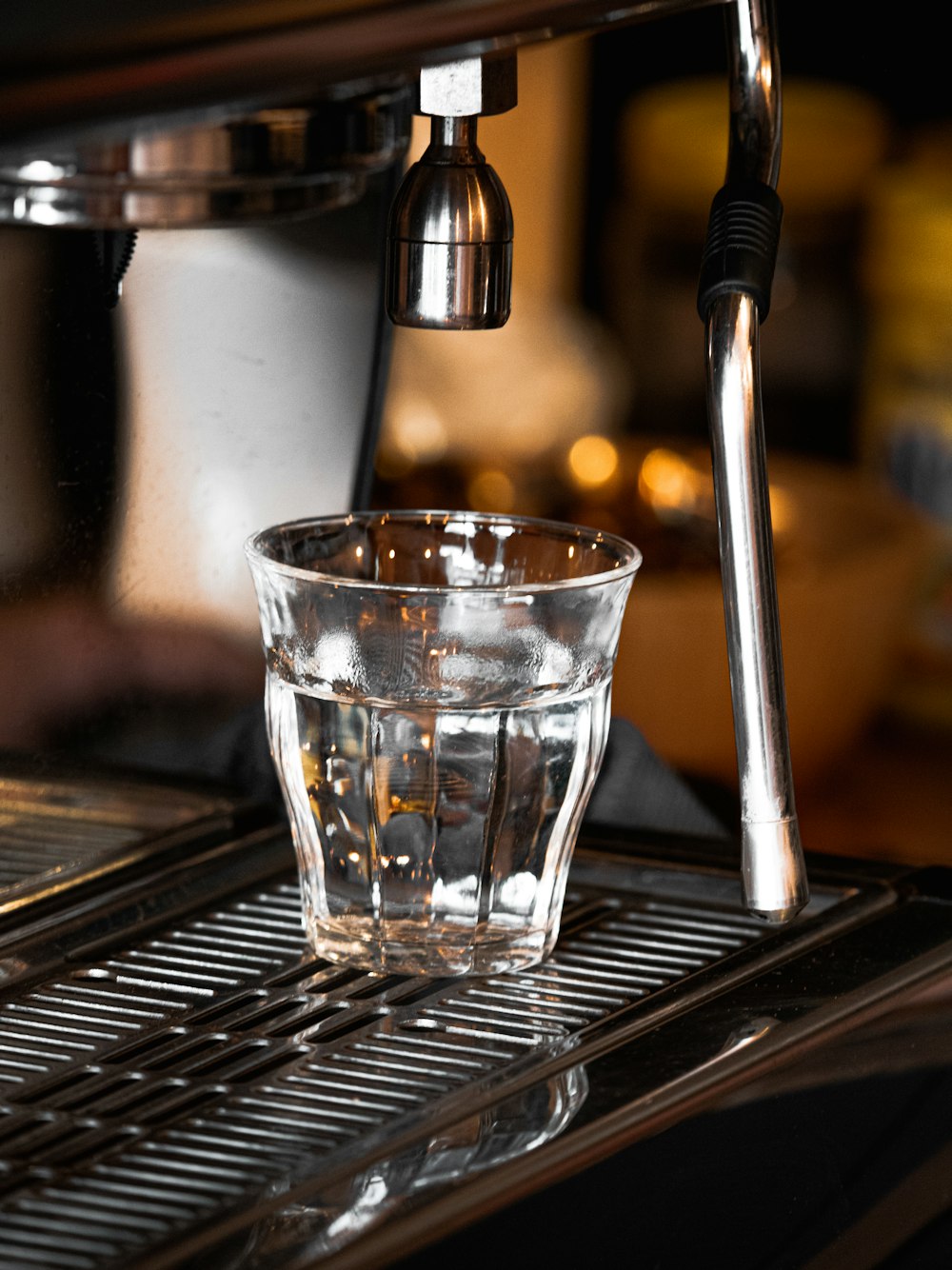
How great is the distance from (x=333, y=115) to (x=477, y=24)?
22 centimetres

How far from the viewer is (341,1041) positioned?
1.31 feet

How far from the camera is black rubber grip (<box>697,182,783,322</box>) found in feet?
1.36

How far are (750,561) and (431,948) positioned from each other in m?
0.11

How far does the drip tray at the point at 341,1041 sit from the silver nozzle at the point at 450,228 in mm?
146

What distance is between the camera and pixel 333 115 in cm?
49

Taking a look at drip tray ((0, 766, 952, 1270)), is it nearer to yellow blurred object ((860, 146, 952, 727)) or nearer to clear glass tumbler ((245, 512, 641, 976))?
clear glass tumbler ((245, 512, 641, 976))

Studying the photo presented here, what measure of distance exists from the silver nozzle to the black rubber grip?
0.05m

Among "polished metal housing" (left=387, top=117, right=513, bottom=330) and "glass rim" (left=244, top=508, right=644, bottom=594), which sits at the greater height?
"polished metal housing" (left=387, top=117, right=513, bottom=330)

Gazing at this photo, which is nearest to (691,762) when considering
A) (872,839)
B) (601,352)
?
(872,839)

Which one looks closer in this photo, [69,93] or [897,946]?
[69,93]

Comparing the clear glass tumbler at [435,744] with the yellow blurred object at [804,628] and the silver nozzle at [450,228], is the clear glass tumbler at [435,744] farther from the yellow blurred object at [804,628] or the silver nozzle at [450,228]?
the yellow blurred object at [804,628]

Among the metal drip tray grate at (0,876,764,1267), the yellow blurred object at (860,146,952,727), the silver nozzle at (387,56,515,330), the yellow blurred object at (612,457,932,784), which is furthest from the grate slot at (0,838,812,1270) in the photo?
the yellow blurred object at (860,146,952,727)

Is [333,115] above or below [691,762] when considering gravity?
above

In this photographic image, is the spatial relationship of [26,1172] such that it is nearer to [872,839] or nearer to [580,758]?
[580,758]
